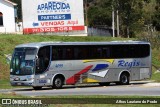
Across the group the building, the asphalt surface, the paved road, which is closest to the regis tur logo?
the building

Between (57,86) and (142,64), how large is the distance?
26.2 feet

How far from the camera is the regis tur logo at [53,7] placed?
5855cm

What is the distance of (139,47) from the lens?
37.8 m

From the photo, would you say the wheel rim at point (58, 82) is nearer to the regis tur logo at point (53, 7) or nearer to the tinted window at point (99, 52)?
the tinted window at point (99, 52)

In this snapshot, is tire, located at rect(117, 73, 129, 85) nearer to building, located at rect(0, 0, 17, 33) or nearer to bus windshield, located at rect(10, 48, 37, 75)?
bus windshield, located at rect(10, 48, 37, 75)

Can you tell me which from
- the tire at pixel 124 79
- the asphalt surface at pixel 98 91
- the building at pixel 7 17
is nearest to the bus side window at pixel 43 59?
the asphalt surface at pixel 98 91

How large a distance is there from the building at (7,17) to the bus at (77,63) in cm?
3647

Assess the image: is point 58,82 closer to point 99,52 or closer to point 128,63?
point 99,52

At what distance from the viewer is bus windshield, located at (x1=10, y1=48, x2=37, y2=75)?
105 ft

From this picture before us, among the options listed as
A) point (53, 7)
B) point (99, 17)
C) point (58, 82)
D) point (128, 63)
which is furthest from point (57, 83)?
point (99, 17)

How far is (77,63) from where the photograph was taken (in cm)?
3422

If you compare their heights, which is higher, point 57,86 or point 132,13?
point 132,13

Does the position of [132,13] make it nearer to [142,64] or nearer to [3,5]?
[3,5]

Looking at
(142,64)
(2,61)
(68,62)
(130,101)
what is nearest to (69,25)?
(2,61)
